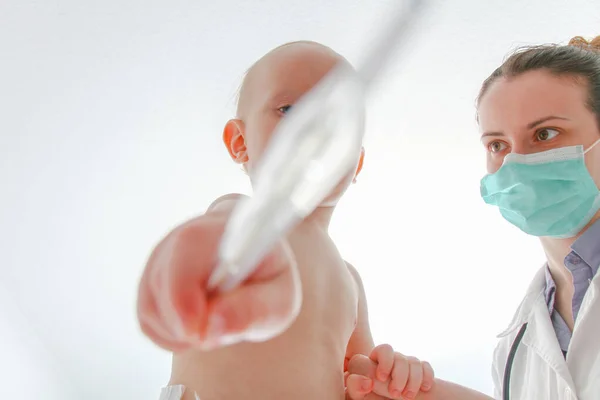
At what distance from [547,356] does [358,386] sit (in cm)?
50

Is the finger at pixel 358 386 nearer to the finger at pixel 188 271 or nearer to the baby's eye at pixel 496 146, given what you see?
the finger at pixel 188 271

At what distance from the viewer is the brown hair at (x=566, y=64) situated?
96cm

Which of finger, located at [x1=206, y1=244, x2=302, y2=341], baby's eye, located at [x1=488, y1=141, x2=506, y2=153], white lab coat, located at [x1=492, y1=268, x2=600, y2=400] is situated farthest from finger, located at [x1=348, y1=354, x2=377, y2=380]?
baby's eye, located at [x1=488, y1=141, x2=506, y2=153]

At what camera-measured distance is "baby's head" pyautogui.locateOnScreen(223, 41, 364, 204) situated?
55cm

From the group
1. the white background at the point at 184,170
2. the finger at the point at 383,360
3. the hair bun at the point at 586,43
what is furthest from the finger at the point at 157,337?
the hair bun at the point at 586,43

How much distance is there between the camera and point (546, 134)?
94 centimetres

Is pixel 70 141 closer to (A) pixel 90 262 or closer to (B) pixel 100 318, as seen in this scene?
(A) pixel 90 262

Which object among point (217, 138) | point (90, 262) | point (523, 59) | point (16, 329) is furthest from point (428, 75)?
point (16, 329)

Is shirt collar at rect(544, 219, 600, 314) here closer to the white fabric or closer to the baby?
the baby

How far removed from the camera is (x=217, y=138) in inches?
44.6

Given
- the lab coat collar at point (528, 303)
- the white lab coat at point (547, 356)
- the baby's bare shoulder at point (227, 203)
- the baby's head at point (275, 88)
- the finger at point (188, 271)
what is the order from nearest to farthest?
the finger at point (188, 271) → the baby's bare shoulder at point (227, 203) → the baby's head at point (275, 88) → the white lab coat at point (547, 356) → the lab coat collar at point (528, 303)

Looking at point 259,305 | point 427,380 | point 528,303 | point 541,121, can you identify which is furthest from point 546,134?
point 259,305

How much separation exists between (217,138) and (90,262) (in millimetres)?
446

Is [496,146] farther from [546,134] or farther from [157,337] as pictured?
[157,337]
